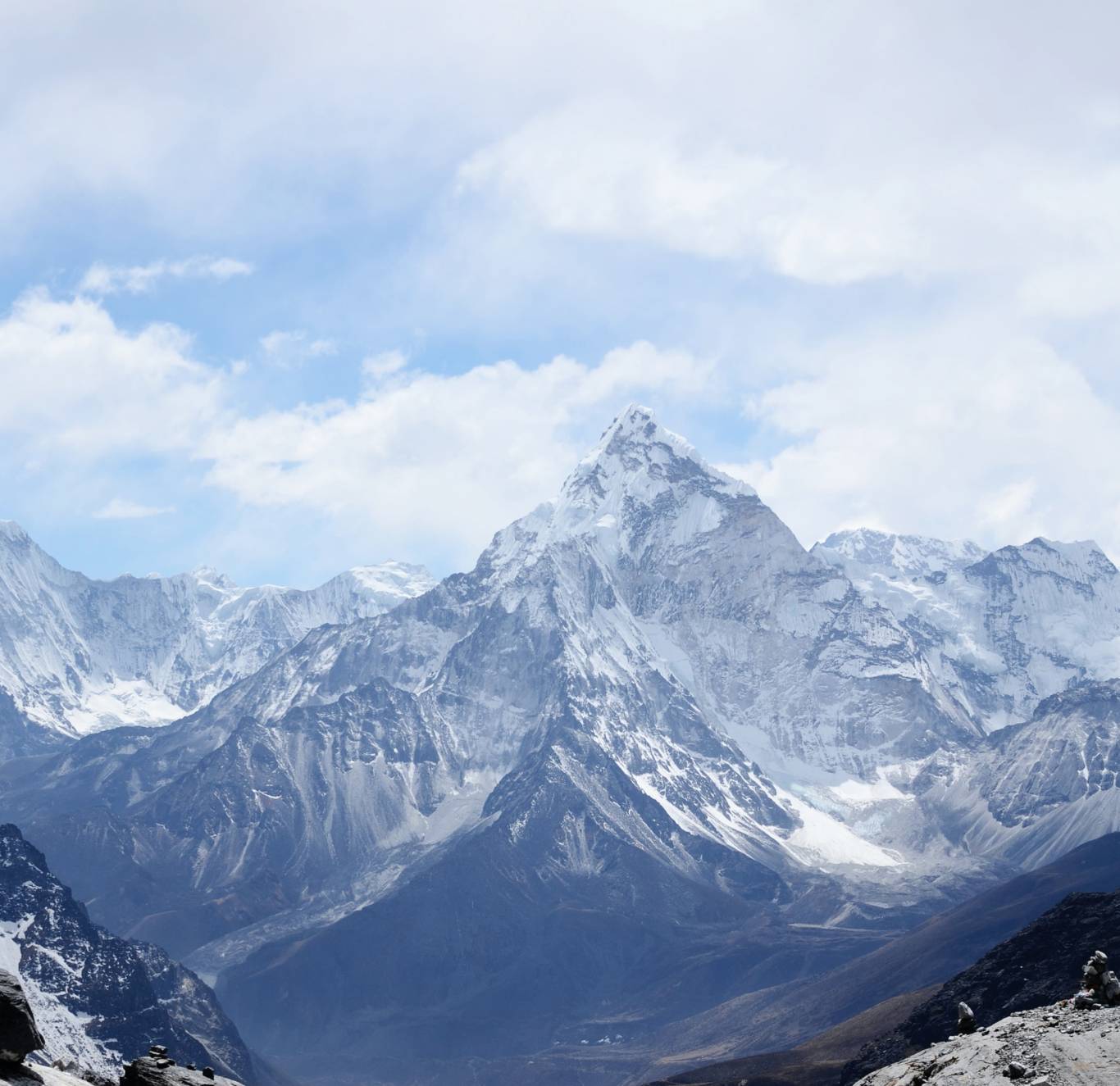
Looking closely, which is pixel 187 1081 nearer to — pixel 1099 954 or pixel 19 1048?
pixel 19 1048

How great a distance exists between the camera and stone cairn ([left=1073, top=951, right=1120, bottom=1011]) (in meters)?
57.2

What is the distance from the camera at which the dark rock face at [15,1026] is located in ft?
179

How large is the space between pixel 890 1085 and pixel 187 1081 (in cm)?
2521

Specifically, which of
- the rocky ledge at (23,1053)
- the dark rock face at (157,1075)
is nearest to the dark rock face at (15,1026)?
the rocky ledge at (23,1053)

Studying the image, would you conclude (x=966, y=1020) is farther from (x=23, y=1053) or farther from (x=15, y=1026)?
(x=15, y=1026)

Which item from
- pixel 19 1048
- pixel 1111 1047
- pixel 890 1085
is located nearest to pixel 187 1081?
pixel 19 1048

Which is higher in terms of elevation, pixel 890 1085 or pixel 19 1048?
pixel 19 1048

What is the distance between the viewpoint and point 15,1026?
55000 millimetres

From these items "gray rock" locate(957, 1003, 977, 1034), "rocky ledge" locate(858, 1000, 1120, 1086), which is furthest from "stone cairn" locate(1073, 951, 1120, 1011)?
"gray rock" locate(957, 1003, 977, 1034)

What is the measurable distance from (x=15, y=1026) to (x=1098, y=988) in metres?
37.2

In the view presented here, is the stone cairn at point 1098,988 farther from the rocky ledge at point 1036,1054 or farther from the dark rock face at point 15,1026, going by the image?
the dark rock face at point 15,1026

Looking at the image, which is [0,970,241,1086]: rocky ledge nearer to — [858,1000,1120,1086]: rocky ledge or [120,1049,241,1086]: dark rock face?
[120,1049,241,1086]: dark rock face

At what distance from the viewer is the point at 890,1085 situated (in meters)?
59.8

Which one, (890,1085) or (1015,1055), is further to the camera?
(890,1085)
